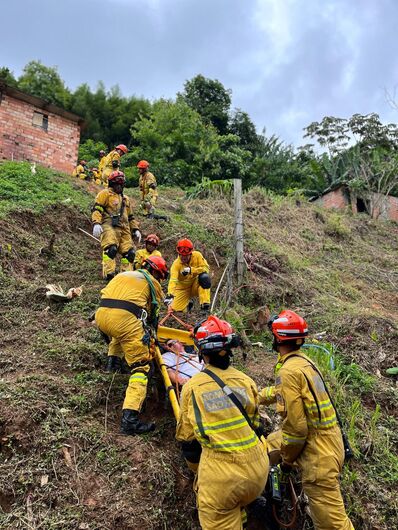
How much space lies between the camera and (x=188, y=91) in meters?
24.8

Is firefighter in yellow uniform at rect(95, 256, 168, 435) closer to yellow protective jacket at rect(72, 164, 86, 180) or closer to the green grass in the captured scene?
the green grass

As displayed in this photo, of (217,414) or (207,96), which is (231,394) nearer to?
(217,414)

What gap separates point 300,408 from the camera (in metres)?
3.13

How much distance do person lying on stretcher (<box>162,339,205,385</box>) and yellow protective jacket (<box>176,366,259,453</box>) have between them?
101 cm

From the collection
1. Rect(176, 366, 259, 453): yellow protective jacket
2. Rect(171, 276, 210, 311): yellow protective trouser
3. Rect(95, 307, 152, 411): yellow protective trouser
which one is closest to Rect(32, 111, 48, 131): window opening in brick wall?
Rect(171, 276, 210, 311): yellow protective trouser

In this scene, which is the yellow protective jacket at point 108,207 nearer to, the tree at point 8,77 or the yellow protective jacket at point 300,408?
the yellow protective jacket at point 300,408

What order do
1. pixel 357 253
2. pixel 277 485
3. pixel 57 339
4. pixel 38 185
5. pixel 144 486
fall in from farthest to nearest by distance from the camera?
pixel 357 253 < pixel 38 185 < pixel 57 339 < pixel 277 485 < pixel 144 486

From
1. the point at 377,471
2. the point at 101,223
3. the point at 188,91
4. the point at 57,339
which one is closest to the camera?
the point at 377,471

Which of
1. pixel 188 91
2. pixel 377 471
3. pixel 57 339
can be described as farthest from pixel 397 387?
pixel 188 91

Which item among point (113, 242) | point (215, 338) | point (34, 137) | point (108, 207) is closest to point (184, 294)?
point (113, 242)

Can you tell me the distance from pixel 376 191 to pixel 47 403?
19.3 m

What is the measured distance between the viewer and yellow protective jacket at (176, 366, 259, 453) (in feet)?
8.99

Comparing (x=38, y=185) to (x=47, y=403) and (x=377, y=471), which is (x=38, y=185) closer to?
(x=47, y=403)

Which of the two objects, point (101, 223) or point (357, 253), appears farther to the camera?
point (357, 253)
